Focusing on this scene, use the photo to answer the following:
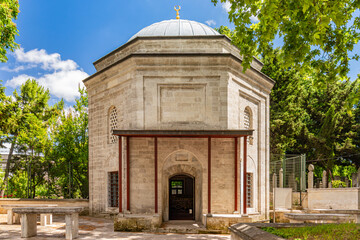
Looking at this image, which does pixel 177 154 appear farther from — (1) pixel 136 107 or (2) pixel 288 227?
(2) pixel 288 227

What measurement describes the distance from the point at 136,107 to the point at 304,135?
17634 millimetres

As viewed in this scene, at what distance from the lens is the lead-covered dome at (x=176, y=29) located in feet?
47.5

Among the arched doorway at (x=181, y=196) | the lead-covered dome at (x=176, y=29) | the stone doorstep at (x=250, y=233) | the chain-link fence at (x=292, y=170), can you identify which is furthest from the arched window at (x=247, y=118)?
the stone doorstep at (x=250, y=233)

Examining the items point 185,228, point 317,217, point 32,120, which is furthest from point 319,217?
point 32,120

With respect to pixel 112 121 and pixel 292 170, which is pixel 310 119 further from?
pixel 112 121

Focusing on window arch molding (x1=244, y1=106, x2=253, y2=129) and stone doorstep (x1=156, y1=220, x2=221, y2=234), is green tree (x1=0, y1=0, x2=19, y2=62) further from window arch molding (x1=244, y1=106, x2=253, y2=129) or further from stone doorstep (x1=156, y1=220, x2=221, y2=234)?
window arch molding (x1=244, y1=106, x2=253, y2=129)

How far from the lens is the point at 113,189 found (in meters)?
14.0

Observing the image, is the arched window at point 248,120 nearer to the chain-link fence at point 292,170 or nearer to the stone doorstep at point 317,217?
the chain-link fence at point 292,170

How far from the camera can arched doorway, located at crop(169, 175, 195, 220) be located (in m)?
13.5

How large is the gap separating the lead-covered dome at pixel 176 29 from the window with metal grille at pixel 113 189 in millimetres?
7415

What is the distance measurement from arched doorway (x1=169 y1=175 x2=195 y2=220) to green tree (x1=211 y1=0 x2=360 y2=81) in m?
7.30

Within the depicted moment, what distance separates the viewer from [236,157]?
11.7m

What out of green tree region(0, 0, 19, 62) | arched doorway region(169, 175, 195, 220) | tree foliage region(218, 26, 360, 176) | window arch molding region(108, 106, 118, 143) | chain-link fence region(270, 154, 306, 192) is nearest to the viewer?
green tree region(0, 0, 19, 62)

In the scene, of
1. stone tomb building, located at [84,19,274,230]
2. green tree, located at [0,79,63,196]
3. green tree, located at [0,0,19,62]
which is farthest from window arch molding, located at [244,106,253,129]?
green tree, located at [0,79,63,196]
